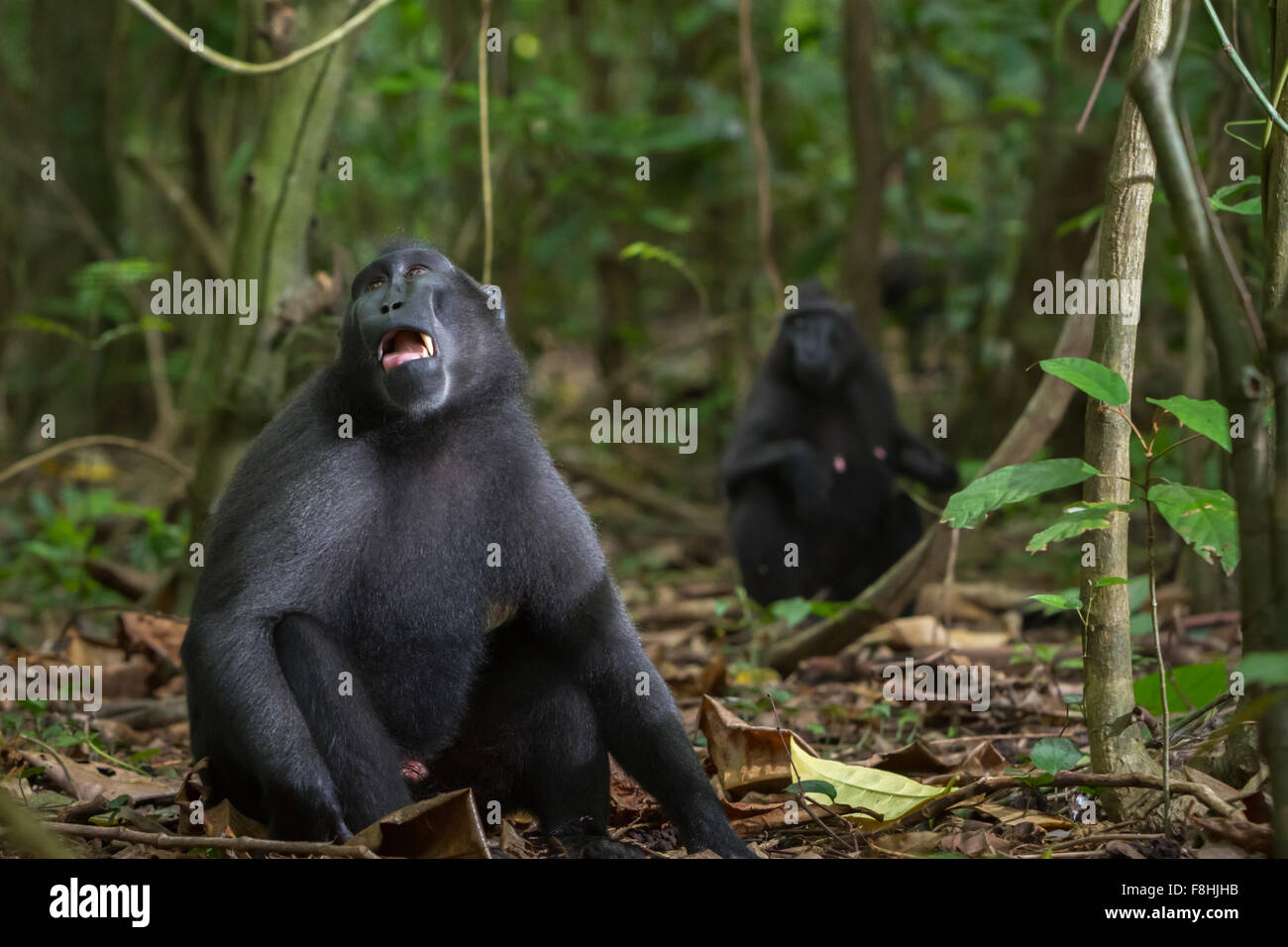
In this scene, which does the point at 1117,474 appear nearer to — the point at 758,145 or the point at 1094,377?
the point at 1094,377

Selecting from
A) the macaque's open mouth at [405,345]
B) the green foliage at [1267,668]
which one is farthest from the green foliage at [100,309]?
the green foliage at [1267,668]

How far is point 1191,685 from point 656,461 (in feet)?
28.9

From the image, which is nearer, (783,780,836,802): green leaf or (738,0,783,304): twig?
(783,780,836,802): green leaf

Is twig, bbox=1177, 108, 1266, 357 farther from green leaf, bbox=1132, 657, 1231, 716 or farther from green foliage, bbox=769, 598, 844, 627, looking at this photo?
green foliage, bbox=769, 598, 844, 627

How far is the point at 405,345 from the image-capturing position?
455cm

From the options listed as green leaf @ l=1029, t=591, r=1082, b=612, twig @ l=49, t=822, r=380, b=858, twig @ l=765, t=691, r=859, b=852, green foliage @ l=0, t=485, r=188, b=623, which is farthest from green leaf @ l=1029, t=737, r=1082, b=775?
green foliage @ l=0, t=485, r=188, b=623

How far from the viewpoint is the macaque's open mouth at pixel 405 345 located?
14.6 ft

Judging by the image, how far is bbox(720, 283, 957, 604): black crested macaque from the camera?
9195 mm

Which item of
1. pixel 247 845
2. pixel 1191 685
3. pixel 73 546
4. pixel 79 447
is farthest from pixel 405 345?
pixel 73 546

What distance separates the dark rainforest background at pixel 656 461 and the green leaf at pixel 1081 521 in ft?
0.15

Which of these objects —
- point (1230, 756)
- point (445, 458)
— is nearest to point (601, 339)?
point (445, 458)

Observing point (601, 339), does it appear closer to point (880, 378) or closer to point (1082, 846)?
point (880, 378)

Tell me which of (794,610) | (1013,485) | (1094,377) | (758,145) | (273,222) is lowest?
(794,610)

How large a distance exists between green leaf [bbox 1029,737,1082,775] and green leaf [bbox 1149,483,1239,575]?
2.44ft
